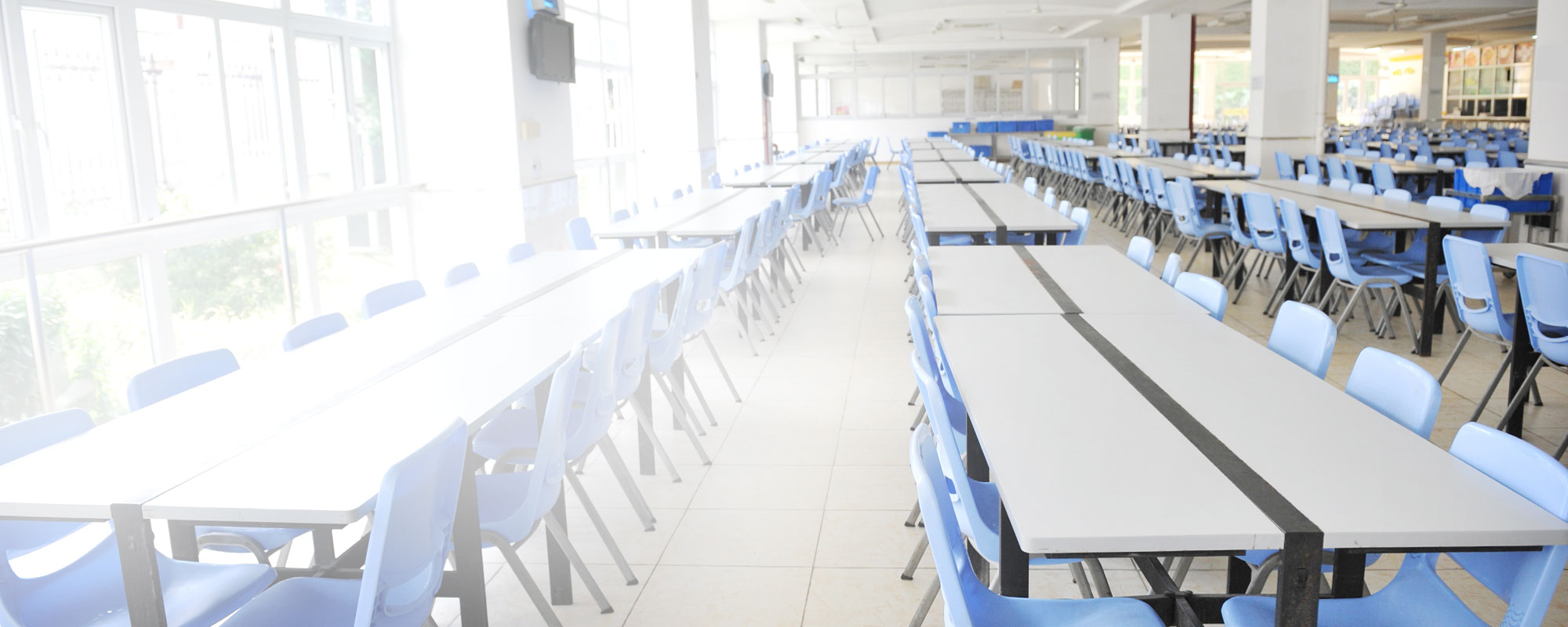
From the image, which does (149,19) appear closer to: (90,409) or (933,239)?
(90,409)

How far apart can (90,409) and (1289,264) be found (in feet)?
20.4

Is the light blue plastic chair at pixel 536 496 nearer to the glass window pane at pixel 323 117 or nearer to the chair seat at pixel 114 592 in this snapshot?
the chair seat at pixel 114 592

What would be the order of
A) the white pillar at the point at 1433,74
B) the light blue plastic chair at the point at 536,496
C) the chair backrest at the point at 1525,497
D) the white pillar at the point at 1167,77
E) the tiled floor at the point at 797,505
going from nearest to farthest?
the chair backrest at the point at 1525,497 < the light blue plastic chair at the point at 536,496 < the tiled floor at the point at 797,505 < the white pillar at the point at 1167,77 < the white pillar at the point at 1433,74

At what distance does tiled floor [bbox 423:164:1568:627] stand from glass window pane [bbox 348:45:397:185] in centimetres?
236

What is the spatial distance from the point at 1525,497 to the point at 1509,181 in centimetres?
736

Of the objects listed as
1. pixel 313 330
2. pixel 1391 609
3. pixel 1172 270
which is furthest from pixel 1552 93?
pixel 313 330

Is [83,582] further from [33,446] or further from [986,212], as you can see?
[986,212]

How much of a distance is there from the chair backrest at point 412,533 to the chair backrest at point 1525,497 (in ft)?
5.77

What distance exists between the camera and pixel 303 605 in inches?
79.6

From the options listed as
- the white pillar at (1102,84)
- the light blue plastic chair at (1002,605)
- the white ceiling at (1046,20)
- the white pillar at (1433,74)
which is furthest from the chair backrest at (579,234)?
the white pillar at (1433,74)

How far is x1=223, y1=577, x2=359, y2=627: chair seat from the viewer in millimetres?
1962

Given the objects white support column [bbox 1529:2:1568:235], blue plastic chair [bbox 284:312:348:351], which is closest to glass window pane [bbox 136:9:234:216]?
blue plastic chair [bbox 284:312:348:351]

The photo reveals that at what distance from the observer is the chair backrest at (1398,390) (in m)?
2.10

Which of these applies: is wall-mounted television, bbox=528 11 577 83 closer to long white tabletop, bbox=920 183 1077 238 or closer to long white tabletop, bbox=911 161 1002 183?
long white tabletop, bbox=920 183 1077 238
